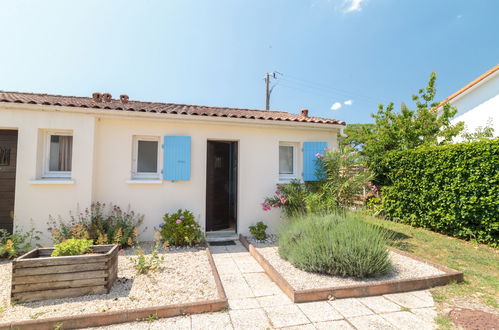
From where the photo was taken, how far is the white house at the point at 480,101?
11.0 meters

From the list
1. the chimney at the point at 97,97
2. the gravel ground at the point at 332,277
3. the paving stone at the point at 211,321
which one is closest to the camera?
the paving stone at the point at 211,321

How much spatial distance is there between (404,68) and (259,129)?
14.0 meters

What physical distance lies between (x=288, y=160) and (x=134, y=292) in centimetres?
571

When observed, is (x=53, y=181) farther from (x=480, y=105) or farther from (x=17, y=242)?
(x=480, y=105)

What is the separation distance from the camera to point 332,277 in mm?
4023

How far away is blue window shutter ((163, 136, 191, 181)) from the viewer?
20.6ft

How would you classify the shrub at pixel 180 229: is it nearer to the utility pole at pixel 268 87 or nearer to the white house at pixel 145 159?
the white house at pixel 145 159

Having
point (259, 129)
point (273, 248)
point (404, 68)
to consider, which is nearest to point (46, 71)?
point (259, 129)

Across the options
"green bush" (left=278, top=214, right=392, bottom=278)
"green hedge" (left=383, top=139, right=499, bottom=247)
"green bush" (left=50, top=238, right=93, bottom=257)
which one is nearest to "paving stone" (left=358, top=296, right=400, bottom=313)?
"green bush" (left=278, top=214, right=392, bottom=278)

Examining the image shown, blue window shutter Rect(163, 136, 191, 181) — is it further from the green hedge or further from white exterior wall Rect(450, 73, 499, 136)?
white exterior wall Rect(450, 73, 499, 136)

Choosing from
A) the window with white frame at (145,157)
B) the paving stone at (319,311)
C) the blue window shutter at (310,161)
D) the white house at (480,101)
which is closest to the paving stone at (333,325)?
the paving stone at (319,311)

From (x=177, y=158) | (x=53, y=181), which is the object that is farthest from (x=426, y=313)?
(x=53, y=181)

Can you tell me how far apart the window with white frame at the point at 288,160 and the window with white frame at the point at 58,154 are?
6225 millimetres

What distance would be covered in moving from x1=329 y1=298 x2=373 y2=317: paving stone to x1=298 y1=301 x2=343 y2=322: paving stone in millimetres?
100
